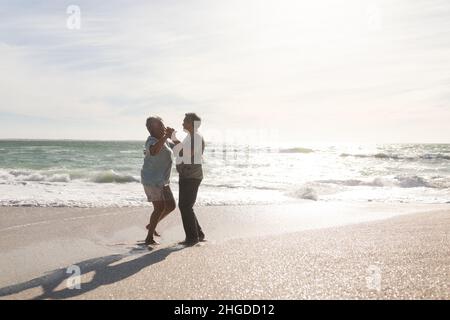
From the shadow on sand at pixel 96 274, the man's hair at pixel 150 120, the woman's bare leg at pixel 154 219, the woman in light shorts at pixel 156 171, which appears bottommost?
the shadow on sand at pixel 96 274

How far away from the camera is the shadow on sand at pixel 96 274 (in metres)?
4.00

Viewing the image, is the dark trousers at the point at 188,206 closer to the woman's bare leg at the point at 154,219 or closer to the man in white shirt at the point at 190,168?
the man in white shirt at the point at 190,168

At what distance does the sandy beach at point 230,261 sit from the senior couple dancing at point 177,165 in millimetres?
410

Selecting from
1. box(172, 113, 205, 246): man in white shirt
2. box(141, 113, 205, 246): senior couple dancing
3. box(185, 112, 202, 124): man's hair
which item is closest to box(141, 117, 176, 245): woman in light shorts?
box(141, 113, 205, 246): senior couple dancing

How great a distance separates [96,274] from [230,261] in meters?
1.34

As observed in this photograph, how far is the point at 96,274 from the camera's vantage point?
4508 mm

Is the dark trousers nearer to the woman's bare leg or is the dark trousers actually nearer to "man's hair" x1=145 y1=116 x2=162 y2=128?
the woman's bare leg

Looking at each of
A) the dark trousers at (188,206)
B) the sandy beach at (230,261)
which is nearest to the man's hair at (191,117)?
the dark trousers at (188,206)

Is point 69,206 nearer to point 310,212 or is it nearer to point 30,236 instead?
point 30,236

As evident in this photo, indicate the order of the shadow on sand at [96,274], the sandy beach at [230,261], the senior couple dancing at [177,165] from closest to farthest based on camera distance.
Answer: the sandy beach at [230,261] < the shadow on sand at [96,274] < the senior couple dancing at [177,165]

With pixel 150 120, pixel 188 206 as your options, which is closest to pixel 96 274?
pixel 188 206

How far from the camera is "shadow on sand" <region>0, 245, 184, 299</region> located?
4.00 meters
